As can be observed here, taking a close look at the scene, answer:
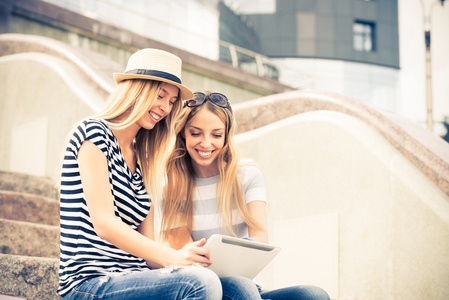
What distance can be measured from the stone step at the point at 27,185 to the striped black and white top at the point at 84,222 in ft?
11.2

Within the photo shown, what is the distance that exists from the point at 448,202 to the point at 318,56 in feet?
114

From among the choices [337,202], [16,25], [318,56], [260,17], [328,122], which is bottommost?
[337,202]

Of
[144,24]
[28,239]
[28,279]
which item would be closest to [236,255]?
[28,279]

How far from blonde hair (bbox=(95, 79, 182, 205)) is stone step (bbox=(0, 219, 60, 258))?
1.76 metres

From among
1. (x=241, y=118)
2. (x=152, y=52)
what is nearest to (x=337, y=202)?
(x=241, y=118)


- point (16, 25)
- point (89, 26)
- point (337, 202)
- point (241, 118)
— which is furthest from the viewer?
point (89, 26)

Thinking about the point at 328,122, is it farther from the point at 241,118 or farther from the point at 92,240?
the point at 92,240

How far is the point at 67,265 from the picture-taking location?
224 cm

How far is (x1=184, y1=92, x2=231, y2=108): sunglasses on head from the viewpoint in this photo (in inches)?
122

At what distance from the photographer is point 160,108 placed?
263 cm

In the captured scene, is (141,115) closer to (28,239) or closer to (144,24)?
(28,239)

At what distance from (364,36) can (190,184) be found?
127 ft

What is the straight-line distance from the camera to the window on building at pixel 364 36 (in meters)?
38.6

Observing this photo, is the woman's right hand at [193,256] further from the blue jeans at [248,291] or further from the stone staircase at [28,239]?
the stone staircase at [28,239]
